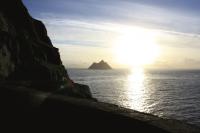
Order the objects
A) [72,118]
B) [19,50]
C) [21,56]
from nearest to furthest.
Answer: [72,118], [19,50], [21,56]

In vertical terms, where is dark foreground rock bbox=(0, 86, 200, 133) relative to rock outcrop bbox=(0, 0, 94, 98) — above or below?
below

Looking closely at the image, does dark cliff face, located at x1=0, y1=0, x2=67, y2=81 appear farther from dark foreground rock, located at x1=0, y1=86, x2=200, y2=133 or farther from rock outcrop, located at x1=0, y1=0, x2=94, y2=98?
dark foreground rock, located at x1=0, y1=86, x2=200, y2=133

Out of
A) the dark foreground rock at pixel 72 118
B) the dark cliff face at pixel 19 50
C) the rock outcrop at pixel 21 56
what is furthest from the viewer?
the dark cliff face at pixel 19 50

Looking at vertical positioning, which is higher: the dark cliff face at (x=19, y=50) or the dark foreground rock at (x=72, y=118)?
the dark cliff face at (x=19, y=50)

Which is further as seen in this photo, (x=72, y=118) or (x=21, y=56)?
(x=21, y=56)

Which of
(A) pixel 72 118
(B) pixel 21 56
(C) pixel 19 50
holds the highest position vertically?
(C) pixel 19 50

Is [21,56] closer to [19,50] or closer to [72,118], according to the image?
[19,50]

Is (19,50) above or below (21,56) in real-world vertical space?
above

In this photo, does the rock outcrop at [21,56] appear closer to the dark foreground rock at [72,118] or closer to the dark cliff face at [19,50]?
the dark cliff face at [19,50]

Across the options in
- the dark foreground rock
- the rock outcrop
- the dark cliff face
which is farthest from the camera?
the dark cliff face

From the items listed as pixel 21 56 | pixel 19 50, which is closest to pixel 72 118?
pixel 19 50

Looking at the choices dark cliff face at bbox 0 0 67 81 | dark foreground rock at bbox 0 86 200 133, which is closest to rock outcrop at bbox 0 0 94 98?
dark cliff face at bbox 0 0 67 81

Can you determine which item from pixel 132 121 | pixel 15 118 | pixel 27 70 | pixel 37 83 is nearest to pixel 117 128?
pixel 132 121

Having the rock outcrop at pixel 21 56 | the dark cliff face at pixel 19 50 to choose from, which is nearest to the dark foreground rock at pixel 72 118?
the rock outcrop at pixel 21 56
